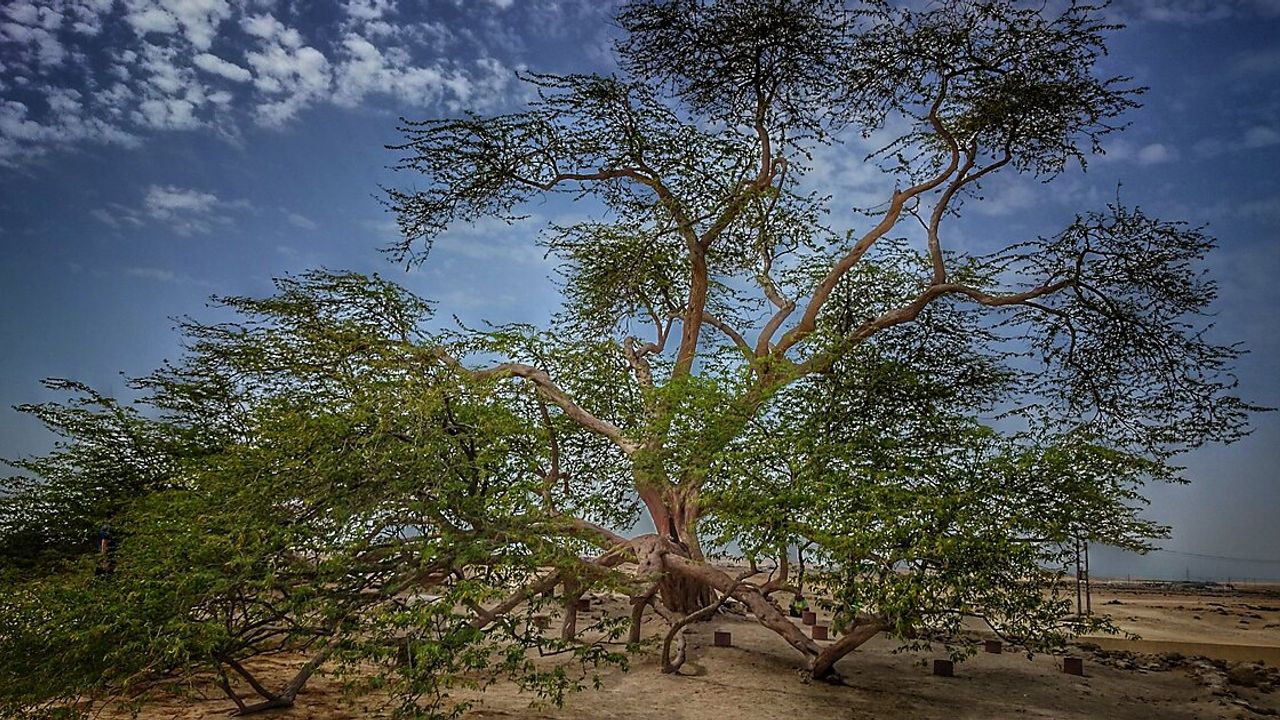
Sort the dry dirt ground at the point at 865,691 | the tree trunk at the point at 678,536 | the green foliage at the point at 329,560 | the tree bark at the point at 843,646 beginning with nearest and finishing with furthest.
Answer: the green foliage at the point at 329,560 < the dry dirt ground at the point at 865,691 < the tree bark at the point at 843,646 < the tree trunk at the point at 678,536

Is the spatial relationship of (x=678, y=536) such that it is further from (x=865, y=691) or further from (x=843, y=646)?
(x=865, y=691)

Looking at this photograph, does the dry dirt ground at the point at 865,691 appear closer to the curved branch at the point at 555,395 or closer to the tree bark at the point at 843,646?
the tree bark at the point at 843,646

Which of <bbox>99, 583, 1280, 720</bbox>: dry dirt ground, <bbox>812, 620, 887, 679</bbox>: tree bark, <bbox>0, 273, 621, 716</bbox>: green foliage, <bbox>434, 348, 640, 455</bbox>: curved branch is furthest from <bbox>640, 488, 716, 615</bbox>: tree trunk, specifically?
<bbox>0, 273, 621, 716</bbox>: green foliage

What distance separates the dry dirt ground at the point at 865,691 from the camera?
26.4 ft

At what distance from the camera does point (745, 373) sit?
9766 mm

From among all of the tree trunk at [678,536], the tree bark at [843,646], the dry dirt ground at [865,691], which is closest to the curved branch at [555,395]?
the tree trunk at [678,536]

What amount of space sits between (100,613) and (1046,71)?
12988 millimetres

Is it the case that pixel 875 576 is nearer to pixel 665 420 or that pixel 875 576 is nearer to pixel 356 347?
pixel 665 420

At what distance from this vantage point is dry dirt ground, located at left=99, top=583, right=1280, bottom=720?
26.4 feet

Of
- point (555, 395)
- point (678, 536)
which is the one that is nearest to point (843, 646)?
point (678, 536)

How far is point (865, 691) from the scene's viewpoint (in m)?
9.27

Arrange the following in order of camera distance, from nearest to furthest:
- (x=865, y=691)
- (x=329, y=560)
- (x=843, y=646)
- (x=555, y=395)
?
(x=329, y=560), (x=843, y=646), (x=865, y=691), (x=555, y=395)

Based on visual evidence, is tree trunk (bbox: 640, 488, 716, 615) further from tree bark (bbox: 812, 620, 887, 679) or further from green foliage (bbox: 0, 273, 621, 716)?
green foliage (bbox: 0, 273, 621, 716)

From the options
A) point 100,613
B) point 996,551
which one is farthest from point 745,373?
point 100,613
